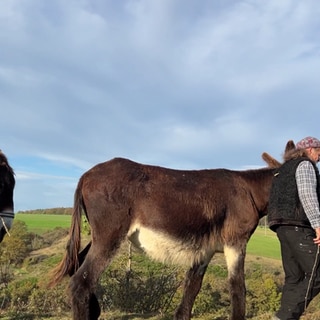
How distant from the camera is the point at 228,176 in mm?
6172

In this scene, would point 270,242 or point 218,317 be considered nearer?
point 218,317

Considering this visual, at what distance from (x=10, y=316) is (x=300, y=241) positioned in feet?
15.7

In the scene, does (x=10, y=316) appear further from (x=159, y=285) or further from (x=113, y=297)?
(x=159, y=285)

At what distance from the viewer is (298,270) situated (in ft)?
14.9

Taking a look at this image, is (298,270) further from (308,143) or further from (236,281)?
(308,143)

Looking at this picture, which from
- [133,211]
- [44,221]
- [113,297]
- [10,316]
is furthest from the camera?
[44,221]

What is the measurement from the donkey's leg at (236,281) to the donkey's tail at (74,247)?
1981 millimetres

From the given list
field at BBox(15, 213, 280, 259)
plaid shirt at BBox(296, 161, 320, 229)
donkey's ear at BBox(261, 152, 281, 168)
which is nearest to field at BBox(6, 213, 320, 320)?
field at BBox(15, 213, 280, 259)

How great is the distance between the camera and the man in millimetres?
4410

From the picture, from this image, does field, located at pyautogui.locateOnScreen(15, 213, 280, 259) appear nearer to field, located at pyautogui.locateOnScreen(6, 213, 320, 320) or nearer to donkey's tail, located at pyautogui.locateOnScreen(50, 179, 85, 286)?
field, located at pyautogui.locateOnScreen(6, 213, 320, 320)

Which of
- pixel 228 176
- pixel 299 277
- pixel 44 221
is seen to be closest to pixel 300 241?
pixel 299 277

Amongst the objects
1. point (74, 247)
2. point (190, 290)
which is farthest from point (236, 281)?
point (74, 247)

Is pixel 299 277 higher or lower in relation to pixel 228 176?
lower

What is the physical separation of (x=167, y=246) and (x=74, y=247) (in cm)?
125
